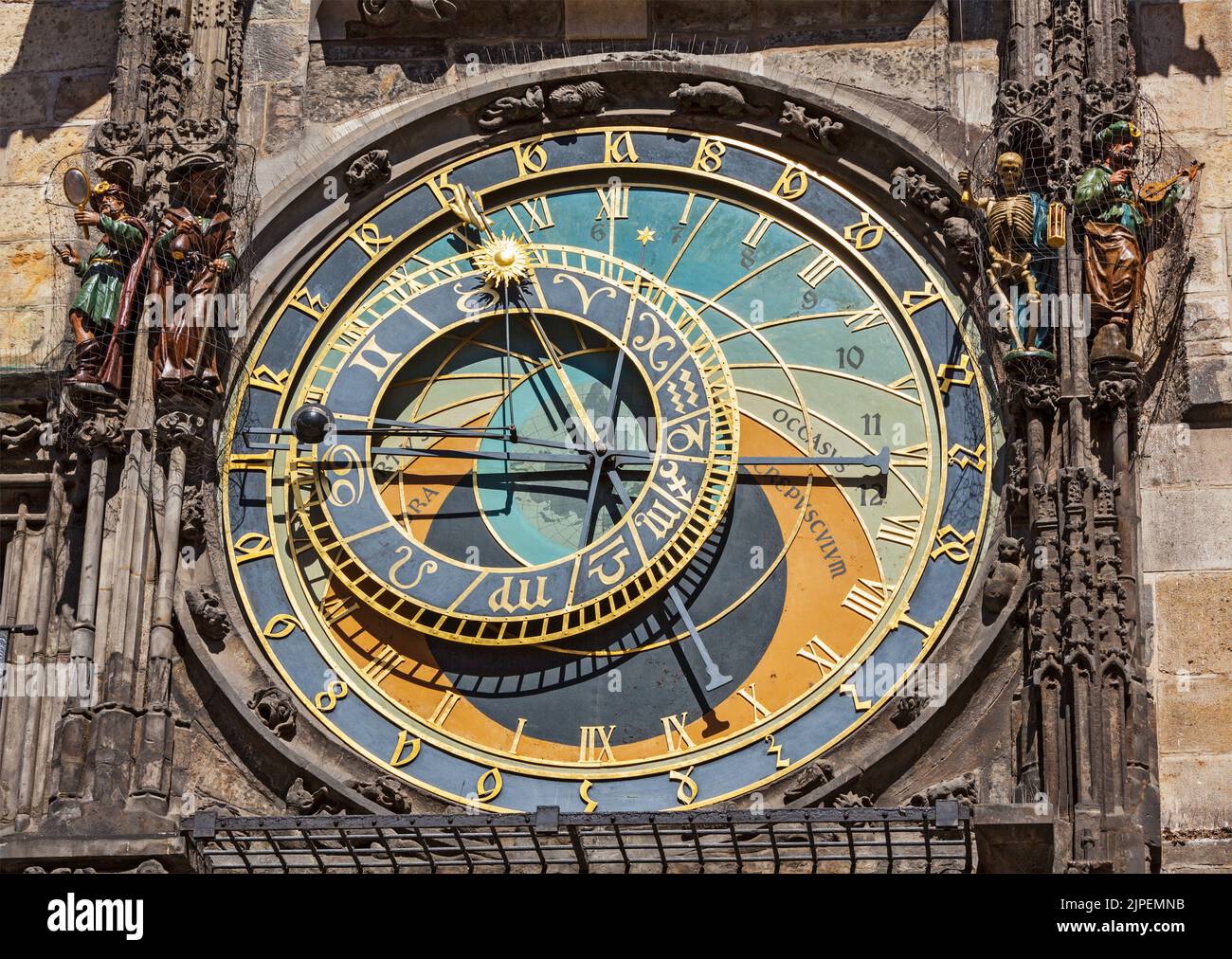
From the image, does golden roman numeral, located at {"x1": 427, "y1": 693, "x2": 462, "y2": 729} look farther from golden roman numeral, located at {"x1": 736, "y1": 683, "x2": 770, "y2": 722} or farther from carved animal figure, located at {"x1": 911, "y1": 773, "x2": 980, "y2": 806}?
carved animal figure, located at {"x1": 911, "y1": 773, "x2": 980, "y2": 806}

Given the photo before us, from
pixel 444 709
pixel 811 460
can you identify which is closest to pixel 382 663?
pixel 444 709

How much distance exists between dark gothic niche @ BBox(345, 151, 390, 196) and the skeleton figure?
111 inches

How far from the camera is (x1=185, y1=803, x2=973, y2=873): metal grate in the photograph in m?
13.5

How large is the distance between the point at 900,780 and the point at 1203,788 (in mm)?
1292

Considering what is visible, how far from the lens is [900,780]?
1416cm

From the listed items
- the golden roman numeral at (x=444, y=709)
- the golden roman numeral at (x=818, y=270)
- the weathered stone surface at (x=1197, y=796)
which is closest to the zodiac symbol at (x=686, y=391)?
the golden roman numeral at (x=818, y=270)

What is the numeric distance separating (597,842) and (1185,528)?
297cm

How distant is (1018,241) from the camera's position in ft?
49.0

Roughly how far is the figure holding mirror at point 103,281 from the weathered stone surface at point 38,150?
71 centimetres

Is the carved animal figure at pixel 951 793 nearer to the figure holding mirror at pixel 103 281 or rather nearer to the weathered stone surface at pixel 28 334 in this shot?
the figure holding mirror at pixel 103 281

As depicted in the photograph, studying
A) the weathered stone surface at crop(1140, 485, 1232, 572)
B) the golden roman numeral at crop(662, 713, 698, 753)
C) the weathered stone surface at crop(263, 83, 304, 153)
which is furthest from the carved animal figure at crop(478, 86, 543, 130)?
the weathered stone surface at crop(1140, 485, 1232, 572)

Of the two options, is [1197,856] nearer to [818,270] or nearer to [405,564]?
[818,270]
